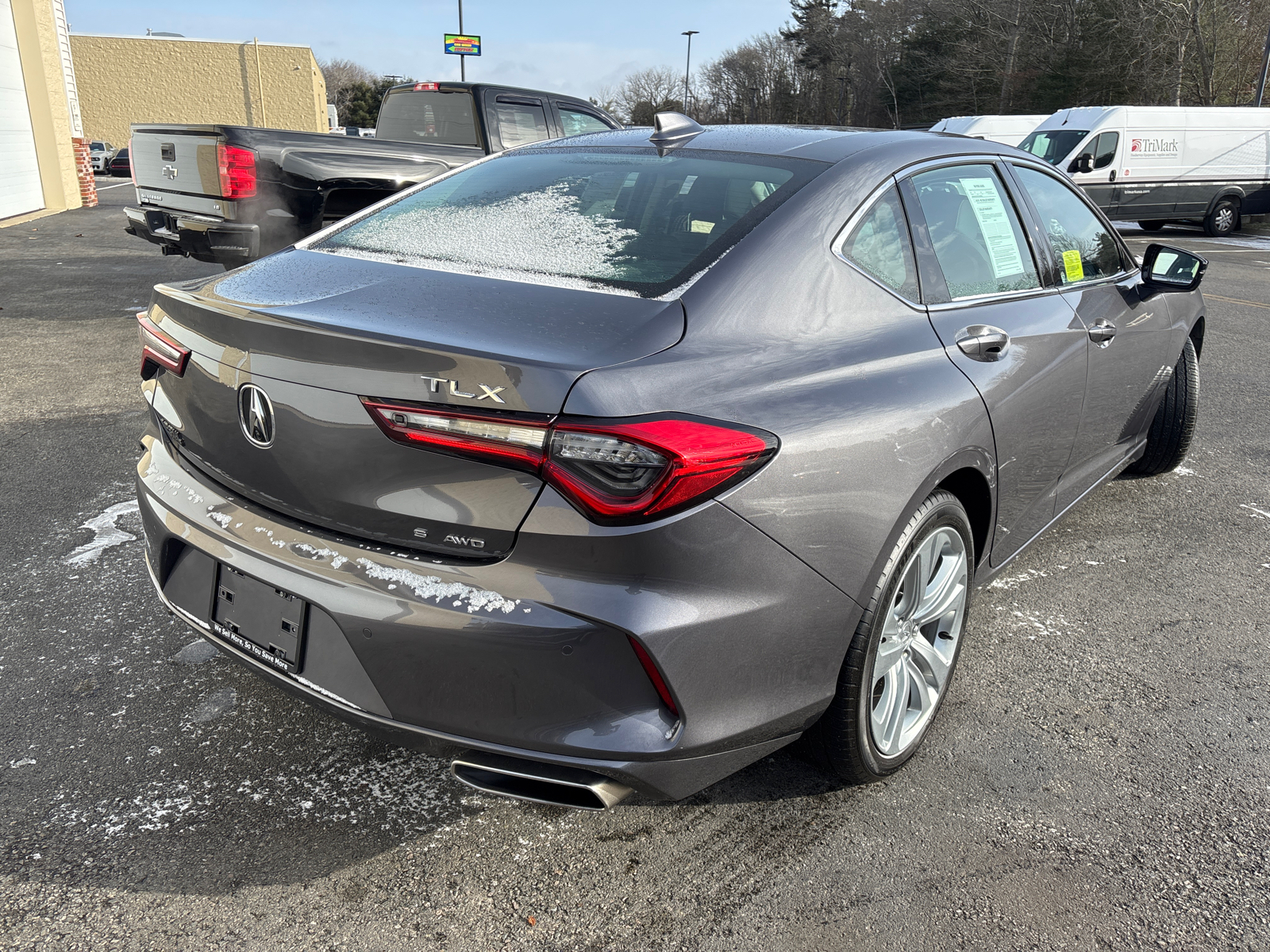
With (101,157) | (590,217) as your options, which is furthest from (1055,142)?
(101,157)

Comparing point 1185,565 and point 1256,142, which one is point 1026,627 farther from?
point 1256,142

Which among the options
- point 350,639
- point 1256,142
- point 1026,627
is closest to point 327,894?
point 350,639

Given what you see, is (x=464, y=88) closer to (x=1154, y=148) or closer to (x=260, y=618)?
(x=260, y=618)

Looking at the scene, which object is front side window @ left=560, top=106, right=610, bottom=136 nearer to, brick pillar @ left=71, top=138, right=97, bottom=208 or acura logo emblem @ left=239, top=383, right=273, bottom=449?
acura logo emblem @ left=239, top=383, right=273, bottom=449

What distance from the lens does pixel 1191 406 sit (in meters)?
4.50

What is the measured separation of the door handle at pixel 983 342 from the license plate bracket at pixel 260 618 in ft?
5.64

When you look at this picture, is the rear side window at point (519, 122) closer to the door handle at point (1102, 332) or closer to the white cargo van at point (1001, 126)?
the door handle at point (1102, 332)

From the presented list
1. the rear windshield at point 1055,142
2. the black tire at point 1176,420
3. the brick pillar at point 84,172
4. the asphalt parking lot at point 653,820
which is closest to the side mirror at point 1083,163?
the rear windshield at point 1055,142

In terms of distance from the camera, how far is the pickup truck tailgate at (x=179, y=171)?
702 centimetres

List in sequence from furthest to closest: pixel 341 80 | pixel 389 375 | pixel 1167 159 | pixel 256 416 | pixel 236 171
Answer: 1. pixel 341 80
2. pixel 1167 159
3. pixel 236 171
4. pixel 256 416
5. pixel 389 375

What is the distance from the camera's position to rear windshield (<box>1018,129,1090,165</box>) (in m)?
18.1

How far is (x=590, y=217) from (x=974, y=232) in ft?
3.79

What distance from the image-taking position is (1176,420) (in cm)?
454

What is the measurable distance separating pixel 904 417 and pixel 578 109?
8572mm
